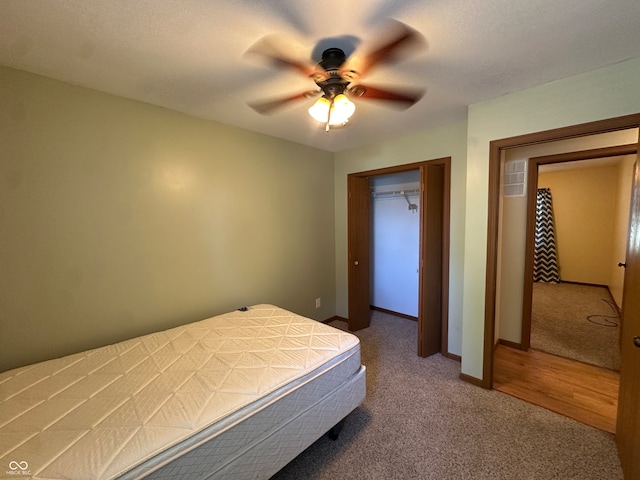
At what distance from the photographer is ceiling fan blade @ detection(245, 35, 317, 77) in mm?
1346

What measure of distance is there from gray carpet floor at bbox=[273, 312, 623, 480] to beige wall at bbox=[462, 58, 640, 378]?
416mm

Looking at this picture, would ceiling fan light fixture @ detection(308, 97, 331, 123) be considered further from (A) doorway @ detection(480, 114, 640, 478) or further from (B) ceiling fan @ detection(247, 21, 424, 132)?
(A) doorway @ detection(480, 114, 640, 478)

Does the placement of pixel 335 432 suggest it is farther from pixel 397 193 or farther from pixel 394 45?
pixel 397 193

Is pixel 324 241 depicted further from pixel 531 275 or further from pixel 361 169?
pixel 531 275

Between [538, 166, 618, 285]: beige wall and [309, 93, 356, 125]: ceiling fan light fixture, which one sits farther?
[538, 166, 618, 285]: beige wall

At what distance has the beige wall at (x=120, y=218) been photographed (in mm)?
1643

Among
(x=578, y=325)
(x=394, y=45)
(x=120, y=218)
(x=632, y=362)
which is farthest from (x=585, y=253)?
(x=120, y=218)

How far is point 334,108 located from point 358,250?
2.33m

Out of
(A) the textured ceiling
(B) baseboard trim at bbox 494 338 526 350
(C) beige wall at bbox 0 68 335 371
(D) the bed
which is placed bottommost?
(B) baseboard trim at bbox 494 338 526 350

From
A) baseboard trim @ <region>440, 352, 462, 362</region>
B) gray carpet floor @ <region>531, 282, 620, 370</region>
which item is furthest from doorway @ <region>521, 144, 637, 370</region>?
baseboard trim @ <region>440, 352, 462, 362</region>

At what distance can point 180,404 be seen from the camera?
1236mm

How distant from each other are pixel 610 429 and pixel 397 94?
107 inches

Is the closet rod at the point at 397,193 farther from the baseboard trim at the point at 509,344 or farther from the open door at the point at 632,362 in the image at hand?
the open door at the point at 632,362

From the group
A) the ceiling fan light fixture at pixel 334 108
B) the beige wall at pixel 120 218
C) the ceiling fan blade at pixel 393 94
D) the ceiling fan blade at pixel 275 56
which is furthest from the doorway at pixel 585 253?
the beige wall at pixel 120 218
